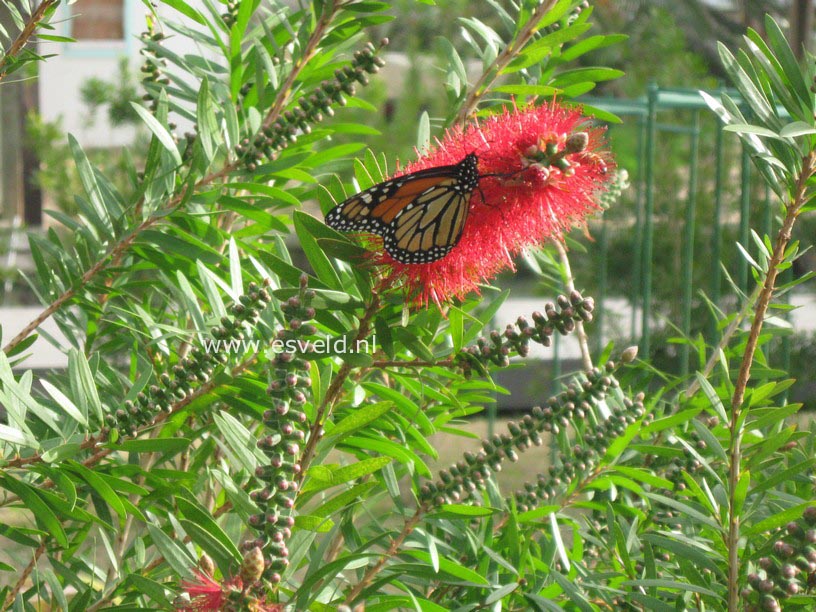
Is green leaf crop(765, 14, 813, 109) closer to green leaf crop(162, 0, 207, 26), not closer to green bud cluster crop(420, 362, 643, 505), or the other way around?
green bud cluster crop(420, 362, 643, 505)

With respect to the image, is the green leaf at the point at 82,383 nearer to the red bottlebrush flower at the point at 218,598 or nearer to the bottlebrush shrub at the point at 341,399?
the bottlebrush shrub at the point at 341,399

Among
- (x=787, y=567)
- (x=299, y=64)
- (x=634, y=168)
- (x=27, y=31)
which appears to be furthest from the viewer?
(x=634, y=168)

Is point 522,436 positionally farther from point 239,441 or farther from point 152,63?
point 152,63

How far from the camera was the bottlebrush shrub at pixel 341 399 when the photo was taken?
1.45 feet

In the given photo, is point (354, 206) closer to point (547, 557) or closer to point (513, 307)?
point (547, 557)

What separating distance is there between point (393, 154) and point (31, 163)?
3.06 metres

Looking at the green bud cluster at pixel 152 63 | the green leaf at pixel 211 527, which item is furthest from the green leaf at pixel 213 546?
the green bud cluster at pixel 152 63

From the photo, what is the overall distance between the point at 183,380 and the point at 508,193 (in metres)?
0.21

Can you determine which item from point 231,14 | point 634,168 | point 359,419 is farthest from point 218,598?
point 634,168

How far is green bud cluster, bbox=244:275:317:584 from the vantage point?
398 mm

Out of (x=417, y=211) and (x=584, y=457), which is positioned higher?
(x=417, y=211)

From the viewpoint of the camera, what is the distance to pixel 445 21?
6961mm

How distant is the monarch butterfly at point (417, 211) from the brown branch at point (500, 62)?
173 mm

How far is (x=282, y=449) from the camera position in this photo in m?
0.41
